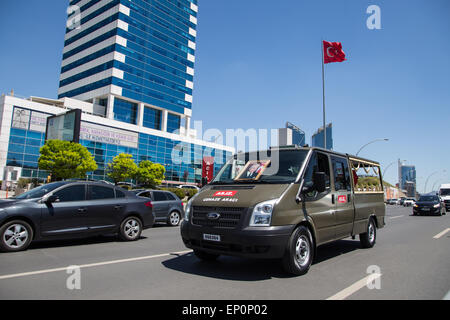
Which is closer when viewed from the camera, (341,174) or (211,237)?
(211,237)

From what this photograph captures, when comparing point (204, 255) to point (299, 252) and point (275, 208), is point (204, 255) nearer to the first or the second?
point (299, 252)

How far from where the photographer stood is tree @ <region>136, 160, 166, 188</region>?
5759cm

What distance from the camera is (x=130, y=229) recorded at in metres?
8.36

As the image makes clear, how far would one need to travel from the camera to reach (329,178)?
6.14 m

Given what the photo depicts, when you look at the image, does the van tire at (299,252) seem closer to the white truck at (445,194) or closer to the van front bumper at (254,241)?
the van front bumper at (254,241)

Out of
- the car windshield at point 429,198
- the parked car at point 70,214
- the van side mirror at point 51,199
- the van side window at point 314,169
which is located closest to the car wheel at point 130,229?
the parked car at point 70,214

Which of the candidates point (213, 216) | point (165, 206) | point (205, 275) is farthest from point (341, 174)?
point (165, 206)

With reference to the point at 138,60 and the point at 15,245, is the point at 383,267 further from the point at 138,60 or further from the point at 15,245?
the point at 138,60

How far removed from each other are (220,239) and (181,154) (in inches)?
2802

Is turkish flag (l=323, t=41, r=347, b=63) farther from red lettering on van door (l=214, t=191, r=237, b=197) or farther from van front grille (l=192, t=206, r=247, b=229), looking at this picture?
van front grille (l=192, t=206, r=247, b=229)

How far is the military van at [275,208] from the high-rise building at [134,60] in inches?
2465

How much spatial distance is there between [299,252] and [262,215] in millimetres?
1002

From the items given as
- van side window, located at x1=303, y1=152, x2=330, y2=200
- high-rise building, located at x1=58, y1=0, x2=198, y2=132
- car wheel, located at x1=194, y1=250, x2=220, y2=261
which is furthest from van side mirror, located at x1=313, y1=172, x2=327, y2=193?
high-rise building, located at x1=58, y1=0, x2=198, y2=132
